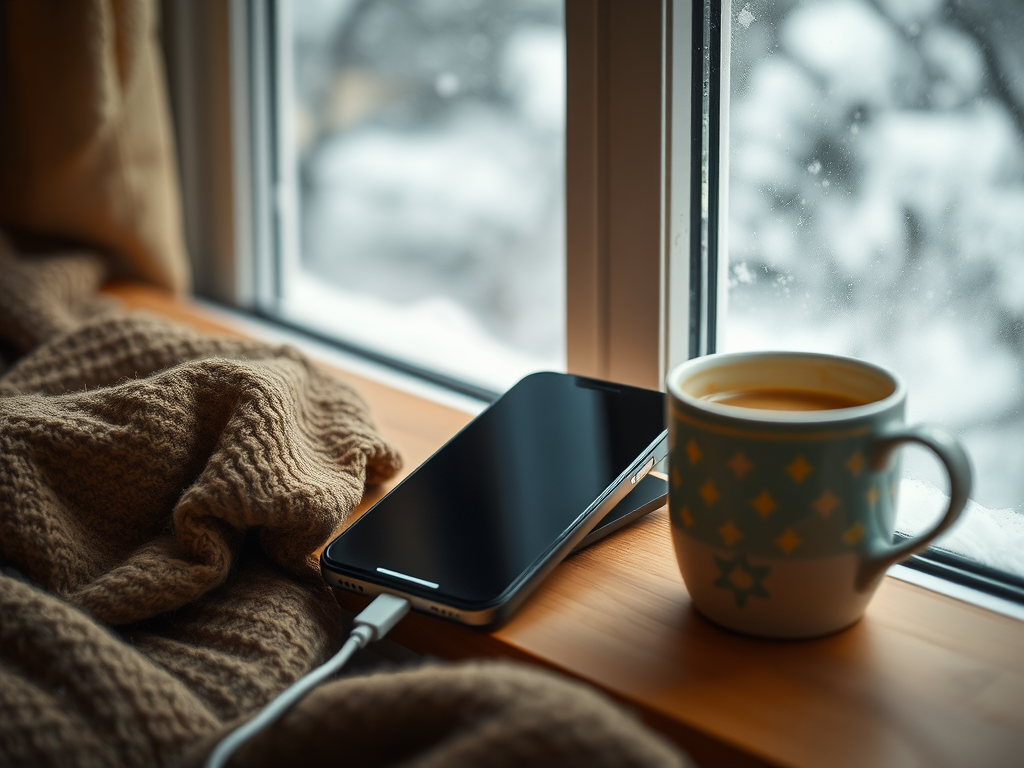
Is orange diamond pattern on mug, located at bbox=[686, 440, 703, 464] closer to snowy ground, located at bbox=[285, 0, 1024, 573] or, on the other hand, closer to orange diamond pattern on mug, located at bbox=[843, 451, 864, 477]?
orange diamond pattern on mug, located at bbox=[843, 451, 864, 477]

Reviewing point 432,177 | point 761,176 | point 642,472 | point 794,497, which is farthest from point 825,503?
point 432,177

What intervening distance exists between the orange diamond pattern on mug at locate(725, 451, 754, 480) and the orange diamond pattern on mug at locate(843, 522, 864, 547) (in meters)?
0.05

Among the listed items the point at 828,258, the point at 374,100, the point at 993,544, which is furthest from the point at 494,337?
the point at 993,544

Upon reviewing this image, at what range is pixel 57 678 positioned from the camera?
41 cm

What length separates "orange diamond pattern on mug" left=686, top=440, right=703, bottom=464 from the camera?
1.42 feet

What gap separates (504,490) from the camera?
547 mm

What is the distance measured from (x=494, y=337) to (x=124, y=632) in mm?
432

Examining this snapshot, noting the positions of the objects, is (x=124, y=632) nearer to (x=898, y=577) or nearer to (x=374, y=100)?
(x=898, y=577)

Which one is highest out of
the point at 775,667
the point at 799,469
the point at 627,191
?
the point at 627,191

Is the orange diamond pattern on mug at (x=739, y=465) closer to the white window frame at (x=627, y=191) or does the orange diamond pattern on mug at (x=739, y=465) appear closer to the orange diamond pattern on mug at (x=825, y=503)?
the orange diamond pattern on mug at (x=825, y=503)

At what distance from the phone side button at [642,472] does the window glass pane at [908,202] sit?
131 mm

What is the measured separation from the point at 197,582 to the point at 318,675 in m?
0.09

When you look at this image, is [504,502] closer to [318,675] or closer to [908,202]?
[318,675]

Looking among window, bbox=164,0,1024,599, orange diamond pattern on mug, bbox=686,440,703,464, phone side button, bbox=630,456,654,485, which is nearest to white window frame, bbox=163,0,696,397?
window, bbox=164,0,1024,599
